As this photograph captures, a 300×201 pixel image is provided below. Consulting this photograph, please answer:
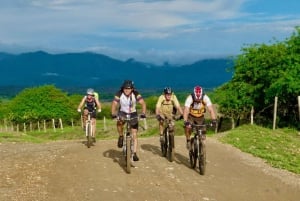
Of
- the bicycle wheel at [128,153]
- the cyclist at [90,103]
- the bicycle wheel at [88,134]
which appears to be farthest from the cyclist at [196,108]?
the bicycle wheel at [88,134]

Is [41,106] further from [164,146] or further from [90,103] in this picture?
[164,146]

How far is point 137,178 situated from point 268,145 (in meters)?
9.24

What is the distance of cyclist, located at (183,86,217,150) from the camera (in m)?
15.7

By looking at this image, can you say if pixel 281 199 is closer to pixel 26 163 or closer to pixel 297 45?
pixel 26 163

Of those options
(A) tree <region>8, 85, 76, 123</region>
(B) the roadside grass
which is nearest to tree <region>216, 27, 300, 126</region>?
(B) the roadside grass

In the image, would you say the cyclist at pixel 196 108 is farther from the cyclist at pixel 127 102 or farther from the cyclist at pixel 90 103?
the cyclist at pixel 90 103

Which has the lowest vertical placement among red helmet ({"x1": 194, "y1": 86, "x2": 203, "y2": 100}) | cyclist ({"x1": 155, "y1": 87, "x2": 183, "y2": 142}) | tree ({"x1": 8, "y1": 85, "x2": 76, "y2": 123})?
tree ({"x1": 8, "y1": 85, "x2": 76, "y2": 123})

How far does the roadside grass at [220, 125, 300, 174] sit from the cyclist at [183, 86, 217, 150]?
3.65 meters

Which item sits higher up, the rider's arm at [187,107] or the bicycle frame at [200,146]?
the rider's arm at [187,107]

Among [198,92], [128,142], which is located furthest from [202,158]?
[128,142]

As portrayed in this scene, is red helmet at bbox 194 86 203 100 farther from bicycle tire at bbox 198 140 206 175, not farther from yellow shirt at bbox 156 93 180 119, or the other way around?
yellow shirt at bbox 156 93 180 119

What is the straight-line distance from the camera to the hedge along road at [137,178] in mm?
13109

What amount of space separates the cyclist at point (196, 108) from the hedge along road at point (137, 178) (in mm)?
1551

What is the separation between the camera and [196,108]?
16000 millimetres
